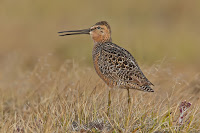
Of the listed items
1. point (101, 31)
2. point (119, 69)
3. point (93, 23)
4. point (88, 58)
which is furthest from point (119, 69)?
point (93, 23)

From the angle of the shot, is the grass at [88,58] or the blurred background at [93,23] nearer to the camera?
the grass at [88,58]

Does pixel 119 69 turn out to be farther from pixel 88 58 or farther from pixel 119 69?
pixel 88 58

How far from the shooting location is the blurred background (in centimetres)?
1305

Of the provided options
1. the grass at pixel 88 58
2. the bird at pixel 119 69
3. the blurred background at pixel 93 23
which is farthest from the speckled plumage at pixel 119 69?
the blurred background at pixel 93 23

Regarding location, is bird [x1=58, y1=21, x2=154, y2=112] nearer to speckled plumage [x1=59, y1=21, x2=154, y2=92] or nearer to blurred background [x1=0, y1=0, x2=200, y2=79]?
speckled plumage [x1=59, y1=21, x2=154, y2=92]

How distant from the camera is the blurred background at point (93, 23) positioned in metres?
13.1

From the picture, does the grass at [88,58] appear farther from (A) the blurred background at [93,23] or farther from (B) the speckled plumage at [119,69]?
(B) the speckled plumage at [119,69]

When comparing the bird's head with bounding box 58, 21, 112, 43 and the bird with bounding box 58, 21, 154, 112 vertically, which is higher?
the bird's head with bounding box 58, 21, 112, 43

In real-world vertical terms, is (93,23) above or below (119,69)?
above

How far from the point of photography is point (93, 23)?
50.9 feet

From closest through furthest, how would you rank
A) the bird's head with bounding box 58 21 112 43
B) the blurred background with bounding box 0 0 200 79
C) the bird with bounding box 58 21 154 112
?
the bird with bounding box 58 21 154 112
the bird's head with bounding box 58 21 112 43
the blurred background with bounding box 0 0 200 79

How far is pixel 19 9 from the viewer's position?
16.7 metres

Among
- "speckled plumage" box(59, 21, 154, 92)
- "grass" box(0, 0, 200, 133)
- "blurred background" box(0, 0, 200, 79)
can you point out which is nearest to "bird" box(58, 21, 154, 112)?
"speckled plumage" box(59, 21, 154, 92)

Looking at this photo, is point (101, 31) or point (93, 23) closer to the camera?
point (101, 31)
